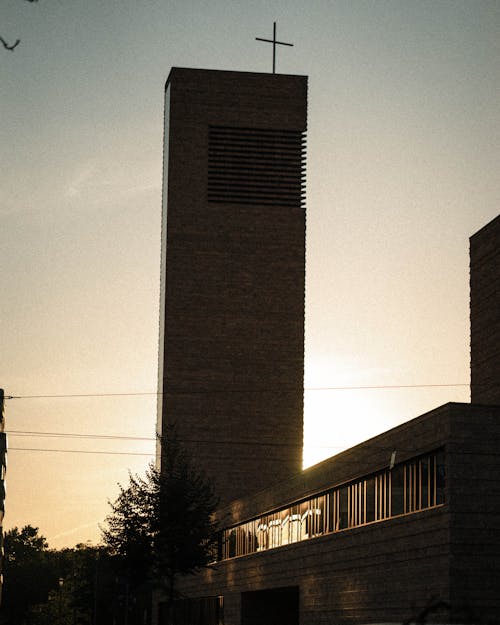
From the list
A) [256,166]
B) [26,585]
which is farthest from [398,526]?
[26,585]

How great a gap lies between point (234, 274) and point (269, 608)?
A: 111ft

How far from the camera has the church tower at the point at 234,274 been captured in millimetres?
83875

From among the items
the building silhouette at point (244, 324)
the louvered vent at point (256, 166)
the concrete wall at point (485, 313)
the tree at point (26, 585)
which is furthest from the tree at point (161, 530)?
the tree at point (26, 585)

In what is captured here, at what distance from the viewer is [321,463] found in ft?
155

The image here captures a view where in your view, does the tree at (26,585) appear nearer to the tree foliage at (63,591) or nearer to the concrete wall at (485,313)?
the tree foliage at (63,591)

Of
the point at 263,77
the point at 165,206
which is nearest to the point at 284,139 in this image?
the point at 263,77

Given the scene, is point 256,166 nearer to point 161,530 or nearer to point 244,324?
point 244,324

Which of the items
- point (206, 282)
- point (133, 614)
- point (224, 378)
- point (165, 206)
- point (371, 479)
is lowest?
point (133, 614)

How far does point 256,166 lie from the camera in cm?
9162

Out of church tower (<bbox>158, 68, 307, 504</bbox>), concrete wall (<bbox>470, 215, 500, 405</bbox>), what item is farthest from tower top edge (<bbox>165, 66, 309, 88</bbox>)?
concrete wall (<bbox>470, 215, 500, 405</bbox>)

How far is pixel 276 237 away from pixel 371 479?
4926cm

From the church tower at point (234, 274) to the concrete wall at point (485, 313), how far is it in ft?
94.1

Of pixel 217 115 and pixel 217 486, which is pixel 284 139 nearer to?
pixel 217 115

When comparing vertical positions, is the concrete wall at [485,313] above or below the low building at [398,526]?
above
